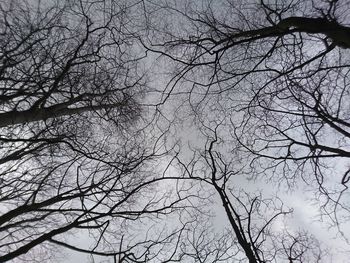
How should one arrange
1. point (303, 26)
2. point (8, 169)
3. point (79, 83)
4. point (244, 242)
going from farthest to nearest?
point (8, 169) < point (79, 83) < point (303, 26) < point (244, 242)

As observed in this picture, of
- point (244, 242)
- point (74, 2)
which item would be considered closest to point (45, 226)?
point (74, 2)

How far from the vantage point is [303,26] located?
15.0ft

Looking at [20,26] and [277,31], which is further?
[20,26]

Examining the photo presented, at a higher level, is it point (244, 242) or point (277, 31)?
point (277, 31)

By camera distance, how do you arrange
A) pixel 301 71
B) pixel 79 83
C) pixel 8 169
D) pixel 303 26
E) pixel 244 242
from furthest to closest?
pixel 8 169
pixel 79 83
pixel 301 71
pixel 303 26
pixel 244 242

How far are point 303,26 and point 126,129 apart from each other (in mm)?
4119

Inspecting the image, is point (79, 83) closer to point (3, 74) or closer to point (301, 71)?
point (3, 74)

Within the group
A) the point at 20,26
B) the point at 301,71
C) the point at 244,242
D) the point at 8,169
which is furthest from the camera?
the point at 8,169

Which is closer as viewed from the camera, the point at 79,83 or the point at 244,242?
the point at 244,242

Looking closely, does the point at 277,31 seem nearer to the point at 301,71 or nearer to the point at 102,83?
the point at 301,71

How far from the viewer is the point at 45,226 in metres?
7.07

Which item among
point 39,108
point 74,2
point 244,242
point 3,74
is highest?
point 74,2

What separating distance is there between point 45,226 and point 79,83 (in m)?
3.26

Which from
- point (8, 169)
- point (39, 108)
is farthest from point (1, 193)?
point (39, 108)
